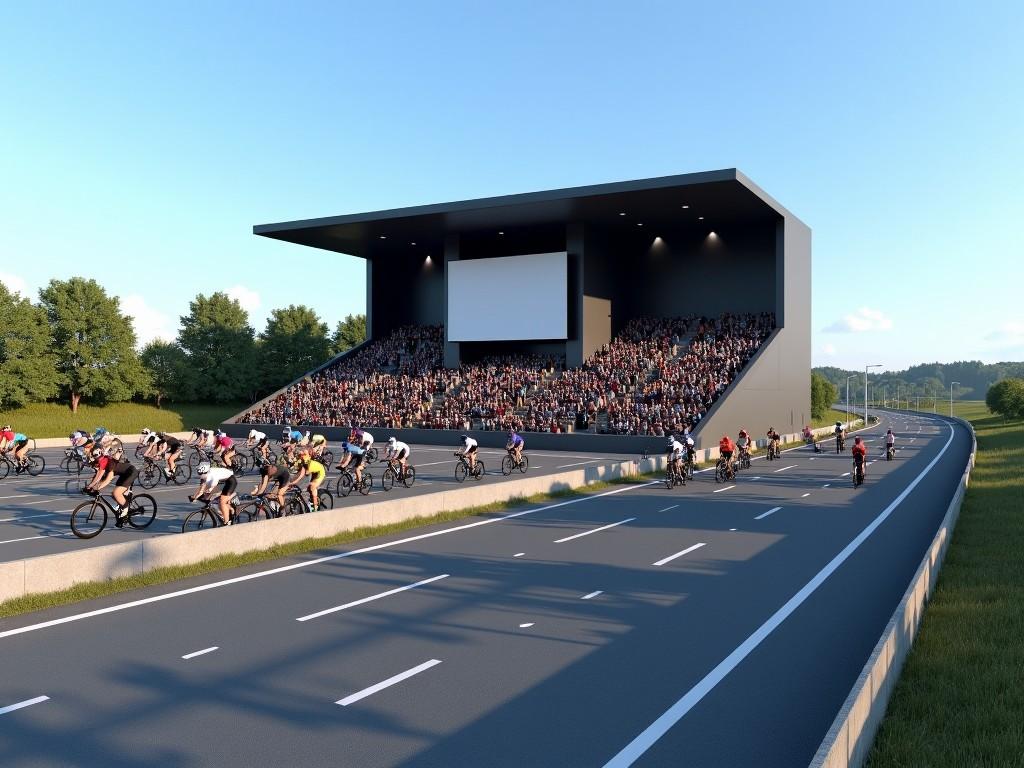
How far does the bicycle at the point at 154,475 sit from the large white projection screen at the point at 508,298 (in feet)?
92.2

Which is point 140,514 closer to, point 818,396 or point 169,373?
point 169,373

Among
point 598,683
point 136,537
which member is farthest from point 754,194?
point 598,683

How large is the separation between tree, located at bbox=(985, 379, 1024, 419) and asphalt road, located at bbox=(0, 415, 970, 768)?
78.5 metres

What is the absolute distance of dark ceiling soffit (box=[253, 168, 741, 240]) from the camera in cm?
4016

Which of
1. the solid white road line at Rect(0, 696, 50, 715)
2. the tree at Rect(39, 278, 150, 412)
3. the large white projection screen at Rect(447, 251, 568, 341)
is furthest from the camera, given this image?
the tree at Rect(39, 278, 150, 412)

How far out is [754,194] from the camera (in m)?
42.8

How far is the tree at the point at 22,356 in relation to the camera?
2115 inches

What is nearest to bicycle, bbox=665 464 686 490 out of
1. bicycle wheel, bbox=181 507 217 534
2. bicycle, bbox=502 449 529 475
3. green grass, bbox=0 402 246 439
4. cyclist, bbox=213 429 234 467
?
bicycle, bbox=502 449 529 475

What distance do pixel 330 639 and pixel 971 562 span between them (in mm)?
10236

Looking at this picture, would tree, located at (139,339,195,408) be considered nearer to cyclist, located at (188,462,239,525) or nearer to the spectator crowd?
the spectator crowd

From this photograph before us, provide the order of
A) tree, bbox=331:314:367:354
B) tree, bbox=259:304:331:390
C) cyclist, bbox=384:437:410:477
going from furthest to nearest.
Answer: tree, bbox=331:314:367:354
tree, bbox=259:304:331:390
cyclist, bbox=384:437:410:477

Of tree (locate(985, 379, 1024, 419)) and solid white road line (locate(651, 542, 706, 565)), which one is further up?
tree (locate(985, 379, 1024, 419))

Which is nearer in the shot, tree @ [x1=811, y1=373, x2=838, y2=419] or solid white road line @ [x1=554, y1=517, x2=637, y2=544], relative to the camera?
solid white road line @ [x1=554, y1=517, x2=637, y2=544]

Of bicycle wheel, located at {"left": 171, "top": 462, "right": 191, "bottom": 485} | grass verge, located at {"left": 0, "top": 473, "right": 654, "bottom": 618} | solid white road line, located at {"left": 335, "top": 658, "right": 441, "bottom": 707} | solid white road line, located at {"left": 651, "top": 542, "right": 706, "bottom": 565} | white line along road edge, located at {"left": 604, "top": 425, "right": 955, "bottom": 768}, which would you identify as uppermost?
bicycle wheel, located at {"left": 171, "top": 462, "right": 191, "bottom": 485}
